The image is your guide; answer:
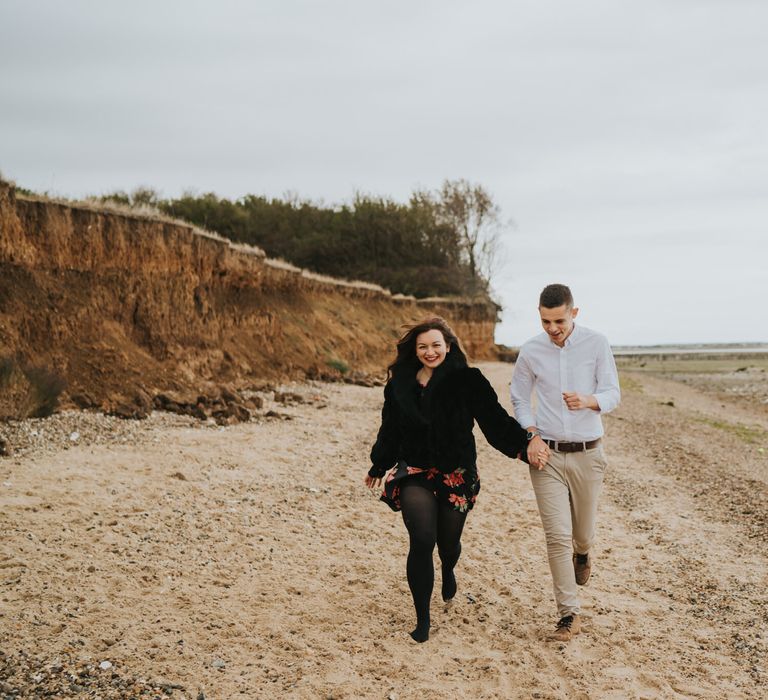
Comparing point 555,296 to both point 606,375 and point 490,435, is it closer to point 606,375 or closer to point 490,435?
point 606,375

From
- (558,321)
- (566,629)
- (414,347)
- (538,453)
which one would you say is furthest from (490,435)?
(566,629)

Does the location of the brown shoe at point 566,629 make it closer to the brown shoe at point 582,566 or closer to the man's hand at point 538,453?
the brown shoe at point 582,566

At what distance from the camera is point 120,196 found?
39.1 meters

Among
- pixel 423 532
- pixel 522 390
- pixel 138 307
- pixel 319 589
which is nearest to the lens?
pixel 423 532

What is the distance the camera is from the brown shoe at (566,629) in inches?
188

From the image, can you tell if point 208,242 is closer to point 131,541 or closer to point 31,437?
point 31,437

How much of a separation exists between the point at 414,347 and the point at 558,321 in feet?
3.34

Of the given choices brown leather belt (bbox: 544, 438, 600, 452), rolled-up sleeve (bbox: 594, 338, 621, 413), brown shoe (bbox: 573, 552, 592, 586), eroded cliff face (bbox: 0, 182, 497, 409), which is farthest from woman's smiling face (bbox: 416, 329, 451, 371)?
eroded cliff face (bbox: 0, 182, 497, 409)

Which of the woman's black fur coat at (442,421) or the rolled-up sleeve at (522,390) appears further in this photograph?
the rolled-up sleeve at (522,390)

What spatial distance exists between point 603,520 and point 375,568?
3.34 metres

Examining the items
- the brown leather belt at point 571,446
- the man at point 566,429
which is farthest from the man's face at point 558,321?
the brown leather belt at point 571,446

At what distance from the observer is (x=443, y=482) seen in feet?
15.8

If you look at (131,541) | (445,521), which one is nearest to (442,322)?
(445,521)

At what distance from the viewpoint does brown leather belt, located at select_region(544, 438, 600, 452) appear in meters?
4.83
